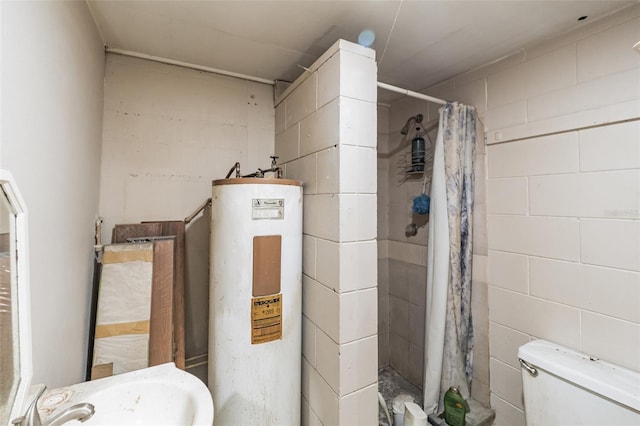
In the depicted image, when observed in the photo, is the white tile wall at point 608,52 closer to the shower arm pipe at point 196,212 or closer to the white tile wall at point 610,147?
the white tile wall at point 610,147

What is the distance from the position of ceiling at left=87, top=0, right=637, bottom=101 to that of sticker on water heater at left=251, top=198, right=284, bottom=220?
77cm

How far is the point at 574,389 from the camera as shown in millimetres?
1028

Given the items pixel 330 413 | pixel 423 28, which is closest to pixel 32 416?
pixel 330 413

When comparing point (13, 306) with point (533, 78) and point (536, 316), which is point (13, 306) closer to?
point (536, 316)

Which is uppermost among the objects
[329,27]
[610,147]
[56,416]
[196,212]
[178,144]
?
[329,27]

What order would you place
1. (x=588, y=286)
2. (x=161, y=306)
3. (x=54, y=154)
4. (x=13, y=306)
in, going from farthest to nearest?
(x=161, y=306) < (x=588, y=286) < (x=54, y=154) < (x=13, y=306)

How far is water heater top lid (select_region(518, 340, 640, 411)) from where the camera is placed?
0.92 m

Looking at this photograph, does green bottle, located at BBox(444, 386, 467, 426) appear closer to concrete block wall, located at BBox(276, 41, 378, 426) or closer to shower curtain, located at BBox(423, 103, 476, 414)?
shower curtain, located at BBox(423, 103, 476, 414)

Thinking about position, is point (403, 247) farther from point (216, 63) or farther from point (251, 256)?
point (216, 63)

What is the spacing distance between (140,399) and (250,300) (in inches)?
17.9

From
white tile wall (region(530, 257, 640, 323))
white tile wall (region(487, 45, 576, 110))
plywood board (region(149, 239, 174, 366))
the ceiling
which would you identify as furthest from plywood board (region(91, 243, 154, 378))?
white tile wall (region(487, 45, 576, 110))

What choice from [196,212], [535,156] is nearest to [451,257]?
[535,156]

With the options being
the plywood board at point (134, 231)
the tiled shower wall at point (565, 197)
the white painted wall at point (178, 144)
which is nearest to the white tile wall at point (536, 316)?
the tiled shower wall at point (565, 197)

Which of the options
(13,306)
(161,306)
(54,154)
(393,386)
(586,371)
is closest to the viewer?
(13,306)
